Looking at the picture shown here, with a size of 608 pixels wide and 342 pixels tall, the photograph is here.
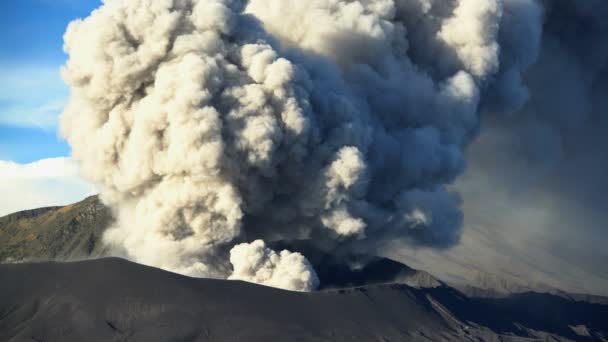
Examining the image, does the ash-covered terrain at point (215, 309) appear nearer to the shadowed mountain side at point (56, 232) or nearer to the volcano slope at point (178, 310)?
the volcano slope at point (178, 310)

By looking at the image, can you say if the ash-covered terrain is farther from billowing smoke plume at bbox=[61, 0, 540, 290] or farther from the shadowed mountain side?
the shadowed mountain side

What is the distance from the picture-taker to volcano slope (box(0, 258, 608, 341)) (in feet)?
94.8

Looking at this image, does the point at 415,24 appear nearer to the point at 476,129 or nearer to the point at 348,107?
the point at 476,129

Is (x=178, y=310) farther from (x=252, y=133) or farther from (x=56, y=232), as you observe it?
(x=56, y=232)

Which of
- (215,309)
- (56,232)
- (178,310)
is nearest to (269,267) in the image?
(215,309)

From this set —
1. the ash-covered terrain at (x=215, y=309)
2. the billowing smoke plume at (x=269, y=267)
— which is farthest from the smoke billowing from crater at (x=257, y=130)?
the ash-covered terrain at (x=215, y=309)

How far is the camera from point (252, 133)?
1323 inches

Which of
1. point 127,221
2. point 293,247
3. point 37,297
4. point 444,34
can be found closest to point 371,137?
point 293,247

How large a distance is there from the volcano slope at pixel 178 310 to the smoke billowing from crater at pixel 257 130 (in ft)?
7.67

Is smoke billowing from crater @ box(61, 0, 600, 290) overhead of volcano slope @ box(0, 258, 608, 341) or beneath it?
overhead

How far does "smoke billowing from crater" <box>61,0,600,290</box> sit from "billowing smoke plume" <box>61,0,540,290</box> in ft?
0.23

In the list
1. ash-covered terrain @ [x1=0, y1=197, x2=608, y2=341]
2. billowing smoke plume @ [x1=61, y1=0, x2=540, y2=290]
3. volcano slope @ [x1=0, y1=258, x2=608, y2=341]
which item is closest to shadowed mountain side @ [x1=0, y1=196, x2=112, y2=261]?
billowing smoke plume @ [x1=61, y1=0, x2=540, y2=290]

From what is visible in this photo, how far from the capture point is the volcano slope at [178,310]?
28891mm

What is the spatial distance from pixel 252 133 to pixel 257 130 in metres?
0.26
